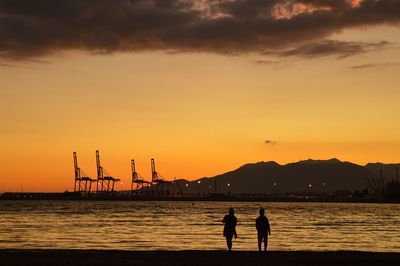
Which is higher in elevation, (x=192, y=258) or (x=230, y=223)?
(x=230, y=223)

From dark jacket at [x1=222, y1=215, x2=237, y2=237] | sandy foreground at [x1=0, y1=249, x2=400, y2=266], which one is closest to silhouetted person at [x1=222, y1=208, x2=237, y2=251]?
dark jacket at [x1=222, y1=215, x2=237, y2=237]

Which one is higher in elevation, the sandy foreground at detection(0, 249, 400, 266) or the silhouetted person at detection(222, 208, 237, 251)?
the silhouetted person at detection(222, 208, 237, 251)

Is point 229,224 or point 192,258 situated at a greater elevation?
point 229,224

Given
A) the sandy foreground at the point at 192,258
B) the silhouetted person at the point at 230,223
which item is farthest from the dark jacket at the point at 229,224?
the sandy foreground at the point at 192,258

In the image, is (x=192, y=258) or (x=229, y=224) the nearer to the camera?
(x=192, y=258)

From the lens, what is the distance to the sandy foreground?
25906 millimetres

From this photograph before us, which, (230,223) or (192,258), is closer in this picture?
(192,258)

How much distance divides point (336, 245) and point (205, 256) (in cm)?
1811

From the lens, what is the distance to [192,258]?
91.9 feet

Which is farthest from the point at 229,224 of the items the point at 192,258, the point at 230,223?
the point at 192,258

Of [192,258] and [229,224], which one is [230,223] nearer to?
[229,224]

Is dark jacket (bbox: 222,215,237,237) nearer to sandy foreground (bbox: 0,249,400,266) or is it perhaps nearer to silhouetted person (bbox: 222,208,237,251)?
silhouetted person (bbox: 222,208,237,251)

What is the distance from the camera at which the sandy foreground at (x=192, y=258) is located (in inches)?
1020

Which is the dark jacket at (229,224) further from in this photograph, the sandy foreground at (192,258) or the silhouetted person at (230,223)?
the sandy foreground at (192,258)
